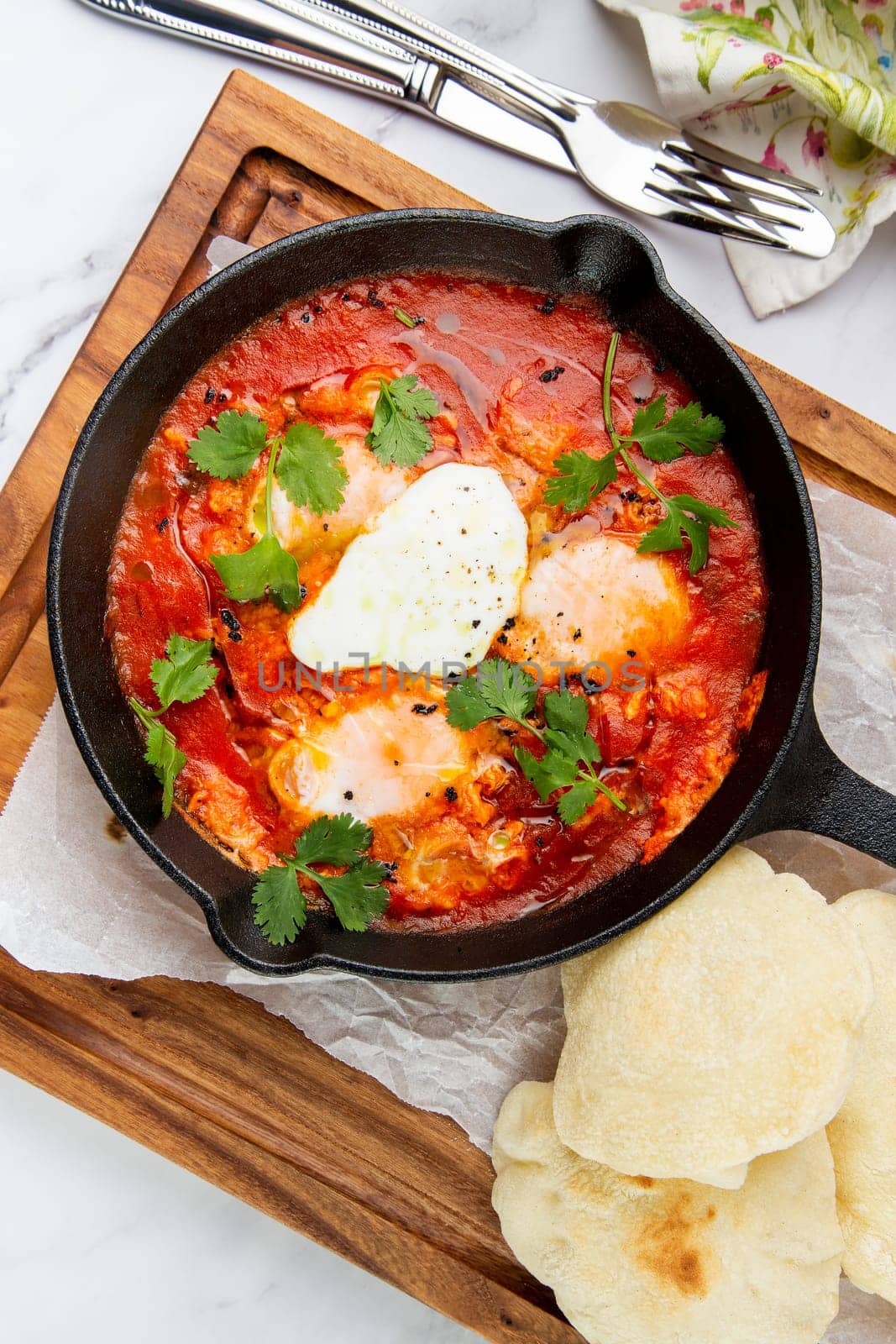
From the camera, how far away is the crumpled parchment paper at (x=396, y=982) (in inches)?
126

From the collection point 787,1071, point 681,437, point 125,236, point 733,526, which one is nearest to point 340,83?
point 125,236

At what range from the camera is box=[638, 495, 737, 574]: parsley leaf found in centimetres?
291

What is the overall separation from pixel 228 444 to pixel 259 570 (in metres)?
0.34

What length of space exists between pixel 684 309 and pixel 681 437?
34 cm

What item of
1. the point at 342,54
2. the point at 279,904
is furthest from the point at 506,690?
the point at 342,54

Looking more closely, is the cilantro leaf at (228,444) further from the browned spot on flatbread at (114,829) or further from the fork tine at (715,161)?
the fork tine at (715,161)

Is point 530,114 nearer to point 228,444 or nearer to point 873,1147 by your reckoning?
point 228,444

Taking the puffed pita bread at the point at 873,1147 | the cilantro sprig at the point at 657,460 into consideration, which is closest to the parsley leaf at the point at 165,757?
the cilantro sprig at the point at 657,460

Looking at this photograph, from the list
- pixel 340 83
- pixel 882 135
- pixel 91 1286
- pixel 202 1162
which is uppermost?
pixel 882 135

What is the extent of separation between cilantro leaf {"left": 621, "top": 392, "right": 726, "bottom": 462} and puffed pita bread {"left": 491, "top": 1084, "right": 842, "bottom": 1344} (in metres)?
1.94

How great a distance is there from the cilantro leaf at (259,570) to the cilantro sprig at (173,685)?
0.18 metres

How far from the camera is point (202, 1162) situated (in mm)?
3309

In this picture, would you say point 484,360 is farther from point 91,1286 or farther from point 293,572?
point 91,1286

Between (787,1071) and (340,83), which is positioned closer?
(787,1071)
